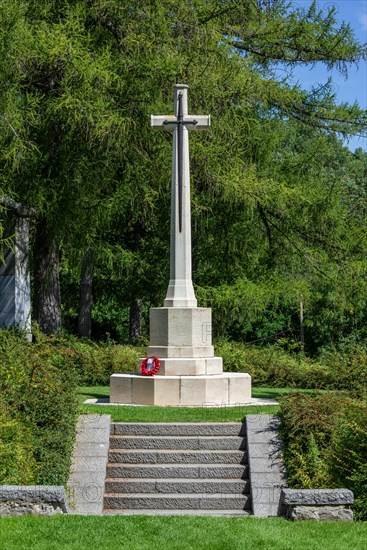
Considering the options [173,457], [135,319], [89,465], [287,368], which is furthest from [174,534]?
[135,319]

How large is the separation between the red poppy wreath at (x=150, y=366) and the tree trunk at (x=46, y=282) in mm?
6748

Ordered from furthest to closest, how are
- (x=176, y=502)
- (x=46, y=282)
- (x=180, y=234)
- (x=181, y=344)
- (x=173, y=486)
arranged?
(x=46, y=282) < (x=180, y=234) < (x=181, y=344) < (x=173, y=486) < (x=176, y=502)

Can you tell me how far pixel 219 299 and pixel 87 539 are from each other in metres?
15.2

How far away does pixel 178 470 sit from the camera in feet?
38.7

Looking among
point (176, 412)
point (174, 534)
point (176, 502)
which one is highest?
point (176, 412)

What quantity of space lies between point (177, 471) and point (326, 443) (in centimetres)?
174

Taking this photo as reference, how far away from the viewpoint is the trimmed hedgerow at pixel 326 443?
33.3 ft

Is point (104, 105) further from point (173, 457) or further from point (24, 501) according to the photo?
point (24, 501)

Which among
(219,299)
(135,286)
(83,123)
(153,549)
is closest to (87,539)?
(153,549)

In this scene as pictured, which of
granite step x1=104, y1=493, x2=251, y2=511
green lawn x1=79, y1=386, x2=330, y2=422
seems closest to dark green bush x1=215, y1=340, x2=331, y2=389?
green lawn x1=79, y1=386, x2=330, y2=422

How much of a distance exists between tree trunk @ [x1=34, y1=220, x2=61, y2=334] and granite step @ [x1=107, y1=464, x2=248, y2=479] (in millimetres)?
10373

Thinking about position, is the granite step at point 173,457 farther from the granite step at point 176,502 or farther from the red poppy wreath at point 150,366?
the red poppy wreath at point 150,366

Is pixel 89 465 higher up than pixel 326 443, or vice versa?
pixel 326 443

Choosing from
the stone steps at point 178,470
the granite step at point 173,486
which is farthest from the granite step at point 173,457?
the granite step at point 173,486
